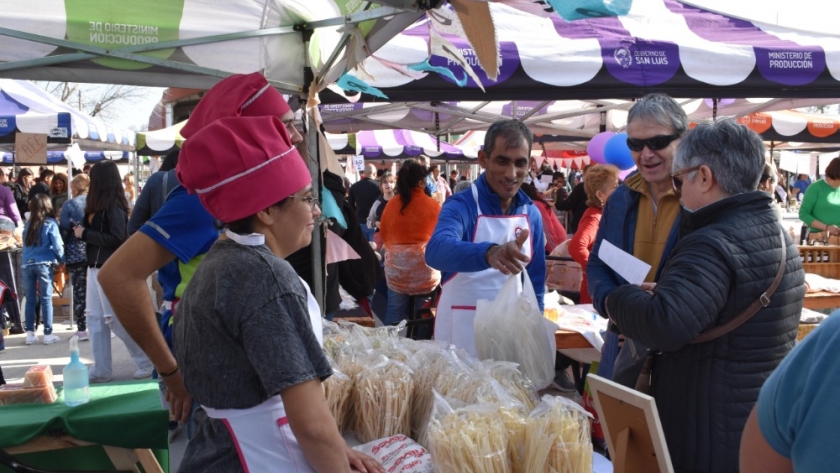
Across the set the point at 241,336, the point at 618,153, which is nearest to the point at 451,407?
Result: the point at 241,336

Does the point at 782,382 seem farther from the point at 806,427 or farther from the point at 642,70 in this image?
the point at 642,70

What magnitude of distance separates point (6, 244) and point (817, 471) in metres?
8.92

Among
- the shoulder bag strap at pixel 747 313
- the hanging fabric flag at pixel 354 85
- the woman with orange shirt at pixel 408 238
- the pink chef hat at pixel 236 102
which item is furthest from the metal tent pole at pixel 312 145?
the woman with orange shirt at pixel 408 238

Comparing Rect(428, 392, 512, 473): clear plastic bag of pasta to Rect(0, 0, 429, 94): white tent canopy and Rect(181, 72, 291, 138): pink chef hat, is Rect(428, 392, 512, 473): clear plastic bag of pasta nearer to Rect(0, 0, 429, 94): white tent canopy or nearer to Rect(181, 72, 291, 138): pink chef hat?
Rect(181, 72, 291, 138): pink chef hat

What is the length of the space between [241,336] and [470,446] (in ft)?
2.09

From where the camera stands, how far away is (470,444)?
1.70m

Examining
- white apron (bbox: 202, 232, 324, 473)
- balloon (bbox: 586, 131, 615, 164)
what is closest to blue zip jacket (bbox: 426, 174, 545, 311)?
white apron (bbox: 202, 232, 324, 473)

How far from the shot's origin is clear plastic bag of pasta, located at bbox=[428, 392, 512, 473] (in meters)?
1.71

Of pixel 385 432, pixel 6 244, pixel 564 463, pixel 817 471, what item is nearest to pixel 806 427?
pixel 817 471

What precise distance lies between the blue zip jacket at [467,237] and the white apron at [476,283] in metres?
0.04

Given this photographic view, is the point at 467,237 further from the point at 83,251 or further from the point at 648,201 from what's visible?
the point at 83,251

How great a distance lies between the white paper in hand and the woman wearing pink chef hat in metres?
1.23

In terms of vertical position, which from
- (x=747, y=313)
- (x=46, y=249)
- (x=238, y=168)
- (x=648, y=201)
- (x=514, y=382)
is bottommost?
(x=46, y=249)

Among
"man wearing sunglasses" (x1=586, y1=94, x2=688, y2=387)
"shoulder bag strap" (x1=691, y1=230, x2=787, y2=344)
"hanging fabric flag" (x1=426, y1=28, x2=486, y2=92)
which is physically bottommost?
"shoulder bag strap" (x1=691, y1=230, x2=787, y2=344)
